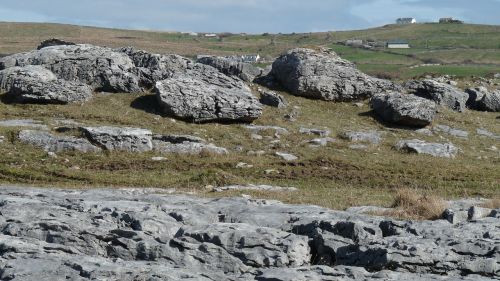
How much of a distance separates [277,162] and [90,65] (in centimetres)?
1618

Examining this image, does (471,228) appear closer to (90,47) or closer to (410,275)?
(410,275)

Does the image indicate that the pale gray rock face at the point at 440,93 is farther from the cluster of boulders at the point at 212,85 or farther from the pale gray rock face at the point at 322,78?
the pale gray rock face at the point at 322,78

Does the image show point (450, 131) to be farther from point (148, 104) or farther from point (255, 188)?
point (255, 188)

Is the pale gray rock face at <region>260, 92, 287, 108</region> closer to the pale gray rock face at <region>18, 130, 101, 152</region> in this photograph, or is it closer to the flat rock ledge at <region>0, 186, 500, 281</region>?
the pale gray rock face at <region>18, 130, 101, 152</region>

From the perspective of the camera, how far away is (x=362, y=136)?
3894 centimetres

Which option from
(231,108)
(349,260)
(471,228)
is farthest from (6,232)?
(231,108)

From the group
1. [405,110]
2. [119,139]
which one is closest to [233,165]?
[119,139]

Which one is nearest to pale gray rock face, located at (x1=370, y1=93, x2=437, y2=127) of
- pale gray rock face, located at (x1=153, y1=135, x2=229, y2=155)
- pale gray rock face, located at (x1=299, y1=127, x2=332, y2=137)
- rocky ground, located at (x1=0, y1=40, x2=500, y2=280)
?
rocky ground, located at (x1=0, y1=40, x2=500, y2=280)

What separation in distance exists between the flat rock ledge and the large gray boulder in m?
25.6

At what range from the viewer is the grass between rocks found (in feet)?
89.7

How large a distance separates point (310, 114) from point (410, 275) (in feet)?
104

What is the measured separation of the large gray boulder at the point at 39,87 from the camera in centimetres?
3919

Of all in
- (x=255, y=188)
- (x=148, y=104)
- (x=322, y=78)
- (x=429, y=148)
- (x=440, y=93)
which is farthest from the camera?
(x=440, y=93)

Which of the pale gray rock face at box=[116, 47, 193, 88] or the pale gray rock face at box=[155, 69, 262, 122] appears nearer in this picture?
the pale gray rock face at box=[155, 69, 262, 122]
